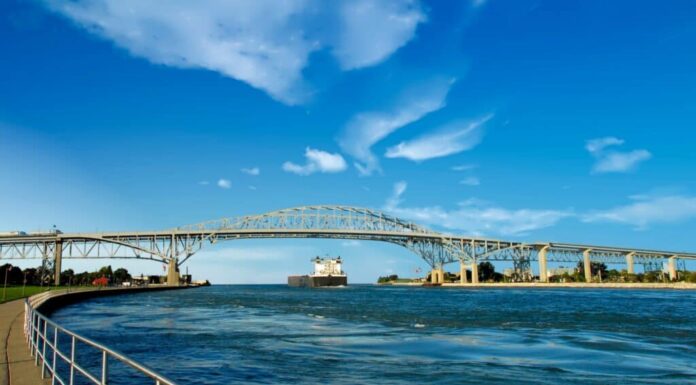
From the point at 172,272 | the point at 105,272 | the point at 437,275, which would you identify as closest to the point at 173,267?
the point at 172,272

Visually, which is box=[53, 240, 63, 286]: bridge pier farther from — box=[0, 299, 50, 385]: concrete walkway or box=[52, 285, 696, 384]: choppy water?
box=[0, 299, 50, 385]: concrete walkway

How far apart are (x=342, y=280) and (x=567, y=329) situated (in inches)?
4892

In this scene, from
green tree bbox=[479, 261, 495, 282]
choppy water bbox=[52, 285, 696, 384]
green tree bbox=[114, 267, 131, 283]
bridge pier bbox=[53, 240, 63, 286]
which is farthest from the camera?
green tree bbox=[479, 261, 495, 282]

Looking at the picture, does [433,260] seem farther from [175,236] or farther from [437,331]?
[437,331]

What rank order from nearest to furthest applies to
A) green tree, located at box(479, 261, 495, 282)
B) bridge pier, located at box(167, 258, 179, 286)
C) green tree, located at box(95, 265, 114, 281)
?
bridge pier, located at box(167, 258, 179, 286) < green tree, located at box(95, 265, 114, 281) < green tree, located at box(479, 261, 495, 282)

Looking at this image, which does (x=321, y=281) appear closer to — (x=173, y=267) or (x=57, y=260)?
(x=173, y=267)

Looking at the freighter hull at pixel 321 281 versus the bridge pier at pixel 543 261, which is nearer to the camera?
the bridge pier at pixel 543 261

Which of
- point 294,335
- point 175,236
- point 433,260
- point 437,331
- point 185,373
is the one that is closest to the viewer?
point 185,373

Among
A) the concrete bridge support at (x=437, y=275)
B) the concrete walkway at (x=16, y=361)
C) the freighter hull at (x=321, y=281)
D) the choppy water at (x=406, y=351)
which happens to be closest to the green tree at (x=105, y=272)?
the freighter hull at (x=321, y=281)

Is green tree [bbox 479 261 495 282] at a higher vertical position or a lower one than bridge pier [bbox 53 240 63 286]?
lower

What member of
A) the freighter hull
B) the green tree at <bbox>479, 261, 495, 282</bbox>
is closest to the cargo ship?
the freighter hull

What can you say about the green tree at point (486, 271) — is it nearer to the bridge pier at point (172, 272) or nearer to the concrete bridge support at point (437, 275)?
the concrete bridge support at point (437, 275)

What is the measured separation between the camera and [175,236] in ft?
336

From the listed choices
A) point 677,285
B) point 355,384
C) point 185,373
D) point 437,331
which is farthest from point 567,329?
point 677,285
